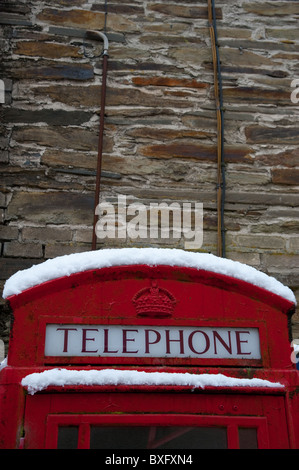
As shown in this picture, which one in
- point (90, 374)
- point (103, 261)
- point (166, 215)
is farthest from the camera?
point (166, 215)

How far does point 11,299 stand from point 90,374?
395 millimetres

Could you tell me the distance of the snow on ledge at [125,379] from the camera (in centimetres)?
172

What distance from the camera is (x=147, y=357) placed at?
5.97ft

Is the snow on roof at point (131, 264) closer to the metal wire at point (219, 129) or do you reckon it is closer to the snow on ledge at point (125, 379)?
the snow on ledge at point (125, 379)

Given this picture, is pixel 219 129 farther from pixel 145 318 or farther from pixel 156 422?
pixel 156 422

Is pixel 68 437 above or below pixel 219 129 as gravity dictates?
below

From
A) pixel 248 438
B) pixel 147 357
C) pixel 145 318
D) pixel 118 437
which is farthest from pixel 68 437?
pixel 248 438

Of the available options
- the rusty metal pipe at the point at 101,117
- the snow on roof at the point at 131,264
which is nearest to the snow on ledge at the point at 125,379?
the snow on roof at the point at 131,264

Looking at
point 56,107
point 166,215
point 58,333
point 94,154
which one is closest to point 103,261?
point 58,333

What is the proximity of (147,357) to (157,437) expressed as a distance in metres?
0.28

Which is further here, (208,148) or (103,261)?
(208,148)

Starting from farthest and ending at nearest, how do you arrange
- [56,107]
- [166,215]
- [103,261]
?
[56,107] < [166,215] < [103,261]

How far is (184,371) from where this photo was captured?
5.92 ft

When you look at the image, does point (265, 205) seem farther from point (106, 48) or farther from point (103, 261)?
point (103, 261)
